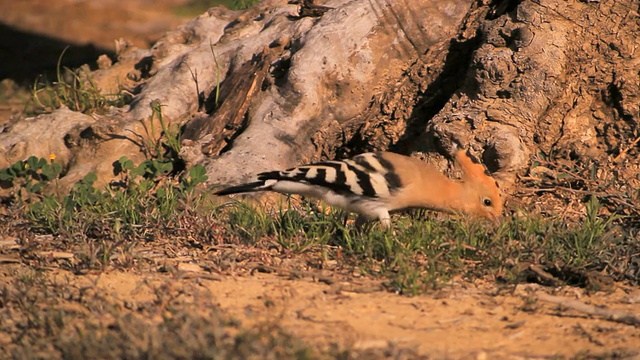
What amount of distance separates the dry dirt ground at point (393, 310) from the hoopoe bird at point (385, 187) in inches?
30.6

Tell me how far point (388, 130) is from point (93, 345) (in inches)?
150

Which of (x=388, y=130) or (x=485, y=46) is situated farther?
(x=388, y=130)

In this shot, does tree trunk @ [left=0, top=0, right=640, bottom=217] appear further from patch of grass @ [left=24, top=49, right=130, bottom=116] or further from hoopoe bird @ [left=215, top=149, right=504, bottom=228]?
hoopoe bird @ [left=215, top=149, right=504, bottom=228]

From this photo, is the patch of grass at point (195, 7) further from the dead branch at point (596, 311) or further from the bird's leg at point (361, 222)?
the dead branch at point (596, 311)

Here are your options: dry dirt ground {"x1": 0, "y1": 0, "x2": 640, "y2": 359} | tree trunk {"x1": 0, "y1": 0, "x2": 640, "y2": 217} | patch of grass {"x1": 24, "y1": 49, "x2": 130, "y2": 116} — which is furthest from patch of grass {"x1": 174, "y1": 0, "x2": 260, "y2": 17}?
dry dirt ground {"x1": 0, "y1": 0, "x2": 640, "y2": 359}

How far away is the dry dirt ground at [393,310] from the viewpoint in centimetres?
349

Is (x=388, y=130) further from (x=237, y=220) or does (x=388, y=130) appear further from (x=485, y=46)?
(x=237, y=220)

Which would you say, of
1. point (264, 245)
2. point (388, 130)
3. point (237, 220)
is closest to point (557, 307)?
point (264, 245)

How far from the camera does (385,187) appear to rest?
5.07 meters

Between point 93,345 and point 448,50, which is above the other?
point 448,50

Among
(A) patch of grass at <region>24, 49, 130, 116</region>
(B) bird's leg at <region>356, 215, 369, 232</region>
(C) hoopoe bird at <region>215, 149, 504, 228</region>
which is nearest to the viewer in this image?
(C) hoopoe bird at <region>215, 149, 504, 228</region>

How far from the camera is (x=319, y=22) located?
23.2 ft

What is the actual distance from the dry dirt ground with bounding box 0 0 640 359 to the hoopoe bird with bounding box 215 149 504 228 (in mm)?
777

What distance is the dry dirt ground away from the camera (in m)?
3.49
